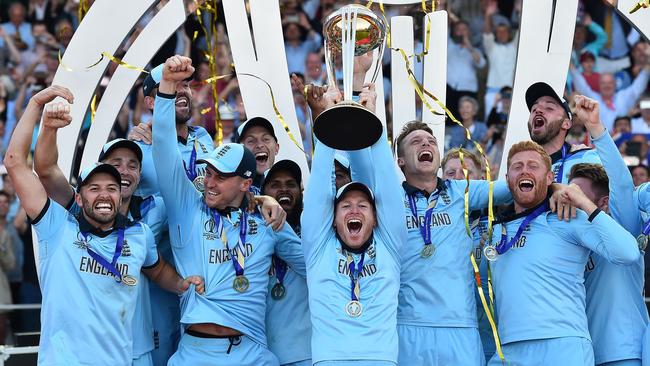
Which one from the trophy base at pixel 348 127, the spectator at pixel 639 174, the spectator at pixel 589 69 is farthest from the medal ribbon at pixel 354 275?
the spectator at pixel 589 69

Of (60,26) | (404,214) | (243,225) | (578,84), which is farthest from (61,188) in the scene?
(578,84)

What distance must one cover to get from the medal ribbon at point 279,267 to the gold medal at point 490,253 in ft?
3.84

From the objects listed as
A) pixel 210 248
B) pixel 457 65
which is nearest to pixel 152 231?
pixel 210 248

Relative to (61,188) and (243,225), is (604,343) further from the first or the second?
(61,188)

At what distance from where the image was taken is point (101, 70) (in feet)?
24.2

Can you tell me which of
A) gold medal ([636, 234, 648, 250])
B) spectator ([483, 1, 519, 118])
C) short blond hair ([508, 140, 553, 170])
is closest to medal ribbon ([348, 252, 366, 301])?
short blond hair ([508, 140, 553, 170])

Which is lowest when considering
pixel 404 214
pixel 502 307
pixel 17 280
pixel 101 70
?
pixel 17 280

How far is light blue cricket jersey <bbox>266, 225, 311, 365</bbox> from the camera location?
634cm

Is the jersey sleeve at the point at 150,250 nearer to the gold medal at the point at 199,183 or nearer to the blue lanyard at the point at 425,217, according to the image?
the gold medal at the point at 199,183

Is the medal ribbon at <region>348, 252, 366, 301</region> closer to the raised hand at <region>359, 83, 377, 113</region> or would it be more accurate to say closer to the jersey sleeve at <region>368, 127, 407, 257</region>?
the jersey sleeve at <region>368, 127, 407, 257</region>

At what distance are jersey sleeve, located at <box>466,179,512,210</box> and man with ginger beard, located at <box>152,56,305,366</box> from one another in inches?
41.9

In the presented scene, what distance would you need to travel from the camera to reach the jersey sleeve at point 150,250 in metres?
6.09

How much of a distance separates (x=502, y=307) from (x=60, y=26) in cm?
649

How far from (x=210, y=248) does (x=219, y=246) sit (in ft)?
0.17
